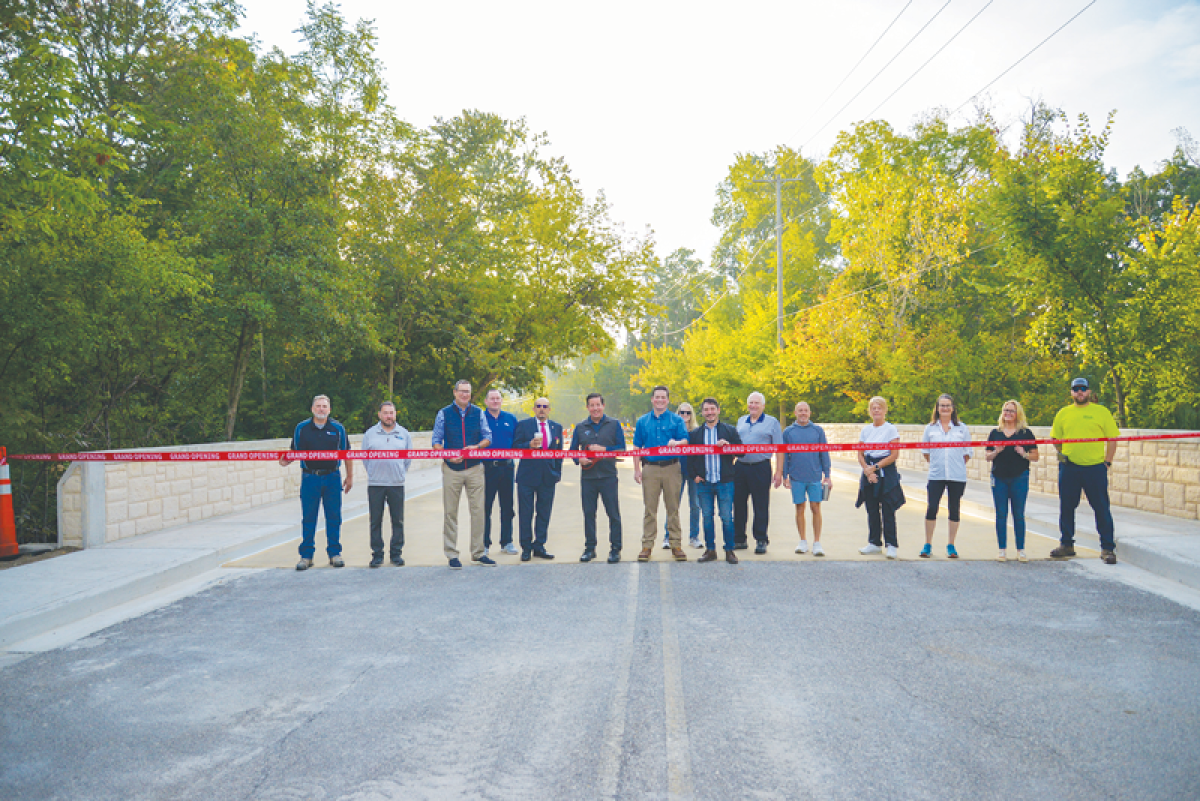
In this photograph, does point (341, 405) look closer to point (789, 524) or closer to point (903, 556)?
point (789, 524)

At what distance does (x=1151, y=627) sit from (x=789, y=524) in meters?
6.23

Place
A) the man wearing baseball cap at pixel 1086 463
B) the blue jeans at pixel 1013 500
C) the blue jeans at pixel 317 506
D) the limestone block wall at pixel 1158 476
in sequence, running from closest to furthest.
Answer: the man wearing baseball cap at pixel 1086 463
the blue jeans at pixel 1013 500
the blue jeans at pixel 317 506
the limestone block wall at pixel 1158 476

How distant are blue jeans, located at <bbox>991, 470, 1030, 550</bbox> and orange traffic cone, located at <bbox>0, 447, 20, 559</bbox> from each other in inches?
435

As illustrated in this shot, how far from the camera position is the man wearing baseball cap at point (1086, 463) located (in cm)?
850

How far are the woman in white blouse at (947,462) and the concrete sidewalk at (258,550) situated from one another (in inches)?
22.7

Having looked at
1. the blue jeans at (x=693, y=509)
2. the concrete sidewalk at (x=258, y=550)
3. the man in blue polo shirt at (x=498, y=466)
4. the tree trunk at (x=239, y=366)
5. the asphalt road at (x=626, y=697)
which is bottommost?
the asphalt road at (x=626, y=697)

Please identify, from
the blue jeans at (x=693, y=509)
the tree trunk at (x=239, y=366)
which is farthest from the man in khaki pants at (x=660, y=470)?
the tree trunk at (x=239, y=366)

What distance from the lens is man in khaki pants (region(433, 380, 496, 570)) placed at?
30.1 feet

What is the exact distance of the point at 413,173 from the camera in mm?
29797

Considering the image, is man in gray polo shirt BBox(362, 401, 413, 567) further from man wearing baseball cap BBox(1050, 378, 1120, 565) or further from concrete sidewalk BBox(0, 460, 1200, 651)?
man wearing baseball cap BBox(1050, 378, 1120, 565)

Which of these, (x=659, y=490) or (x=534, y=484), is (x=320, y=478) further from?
(x=659, y=490)

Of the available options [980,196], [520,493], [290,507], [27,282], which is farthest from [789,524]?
[980,196]

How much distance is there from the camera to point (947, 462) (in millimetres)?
8969

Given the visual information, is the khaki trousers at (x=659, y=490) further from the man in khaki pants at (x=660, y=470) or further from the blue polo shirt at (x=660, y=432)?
the blue polo shirt at (x=660, y=432)
